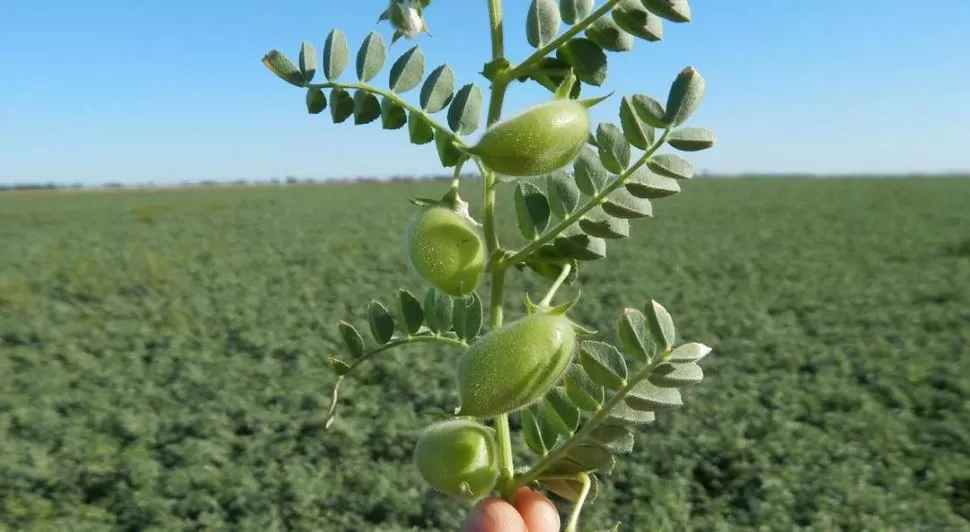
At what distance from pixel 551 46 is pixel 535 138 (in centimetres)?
13

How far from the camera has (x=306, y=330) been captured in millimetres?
8531

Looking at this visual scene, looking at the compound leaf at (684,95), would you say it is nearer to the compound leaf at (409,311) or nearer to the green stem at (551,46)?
the green stem at (551,46)

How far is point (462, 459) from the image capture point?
2.74 feet

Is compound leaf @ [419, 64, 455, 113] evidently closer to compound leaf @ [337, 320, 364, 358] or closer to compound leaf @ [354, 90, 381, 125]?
compound leaf @ [354, 90, 381, 125]

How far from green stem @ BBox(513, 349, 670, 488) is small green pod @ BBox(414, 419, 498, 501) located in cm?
5

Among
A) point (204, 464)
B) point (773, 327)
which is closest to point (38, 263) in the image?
point (204, 464)

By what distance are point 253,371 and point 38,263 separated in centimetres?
808

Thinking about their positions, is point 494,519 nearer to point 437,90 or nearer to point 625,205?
point 625,205

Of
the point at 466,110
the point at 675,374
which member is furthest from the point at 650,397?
the point at 466,110

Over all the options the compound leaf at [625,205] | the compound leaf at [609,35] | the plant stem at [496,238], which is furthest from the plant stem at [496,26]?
the compound leaf at [625,205]

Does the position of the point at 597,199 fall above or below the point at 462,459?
above

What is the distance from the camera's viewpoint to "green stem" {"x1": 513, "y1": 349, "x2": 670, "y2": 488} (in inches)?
34.8

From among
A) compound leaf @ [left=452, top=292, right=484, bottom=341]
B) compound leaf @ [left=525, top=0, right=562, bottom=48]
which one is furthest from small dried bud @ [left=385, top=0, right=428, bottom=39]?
compound leaf @ [left=452, top=292, right=484, bottom=341]

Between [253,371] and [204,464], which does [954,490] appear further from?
[253,371]
